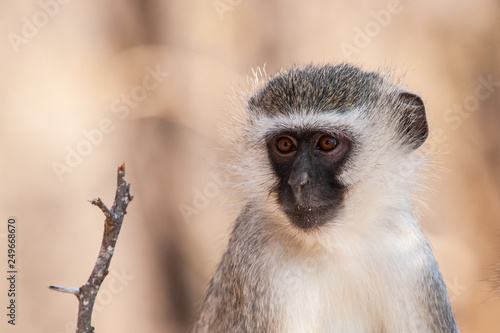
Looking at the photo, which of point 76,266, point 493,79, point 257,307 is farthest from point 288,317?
point 493,79

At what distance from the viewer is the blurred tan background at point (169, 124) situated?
18.8 feet

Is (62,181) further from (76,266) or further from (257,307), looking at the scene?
(257,307)

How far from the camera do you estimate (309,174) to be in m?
3.15

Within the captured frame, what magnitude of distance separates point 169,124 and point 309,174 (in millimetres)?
3460

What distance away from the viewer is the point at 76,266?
5.91 metres

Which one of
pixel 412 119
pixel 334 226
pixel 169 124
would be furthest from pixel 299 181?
pixel 169 124

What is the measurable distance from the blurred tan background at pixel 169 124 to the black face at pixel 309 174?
213 cm

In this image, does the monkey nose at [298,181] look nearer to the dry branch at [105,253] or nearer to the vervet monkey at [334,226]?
the vervet monkey at [334,226]

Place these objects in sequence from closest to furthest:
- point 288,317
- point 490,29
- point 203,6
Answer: point 288,317, point 203,6, point 490,29

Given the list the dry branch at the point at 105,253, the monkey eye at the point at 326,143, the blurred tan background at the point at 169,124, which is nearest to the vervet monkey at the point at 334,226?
the monkey eye at the point at 326,143

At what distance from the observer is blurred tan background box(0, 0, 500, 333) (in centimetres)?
573

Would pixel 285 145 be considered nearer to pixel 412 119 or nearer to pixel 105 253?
pixel 412 119

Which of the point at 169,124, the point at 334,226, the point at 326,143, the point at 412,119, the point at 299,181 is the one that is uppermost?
the point at 169,124

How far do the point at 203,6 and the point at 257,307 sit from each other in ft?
12.4
